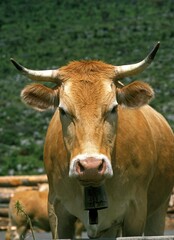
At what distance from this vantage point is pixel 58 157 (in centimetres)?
1173

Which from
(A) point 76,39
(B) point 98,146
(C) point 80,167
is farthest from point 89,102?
(A) point 76,39

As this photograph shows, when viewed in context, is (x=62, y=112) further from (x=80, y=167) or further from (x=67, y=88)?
(x=80, y=167)

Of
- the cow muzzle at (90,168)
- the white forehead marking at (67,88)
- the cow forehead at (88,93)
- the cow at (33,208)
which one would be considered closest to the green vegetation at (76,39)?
the cow at (33,208)

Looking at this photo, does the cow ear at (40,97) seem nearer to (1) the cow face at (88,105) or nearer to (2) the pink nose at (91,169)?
(1) the cow face at (88,105)

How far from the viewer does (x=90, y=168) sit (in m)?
10.1

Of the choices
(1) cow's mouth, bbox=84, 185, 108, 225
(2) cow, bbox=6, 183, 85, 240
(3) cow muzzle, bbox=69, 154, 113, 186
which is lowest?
(2) cow, bbox=6, 183, 85, 240

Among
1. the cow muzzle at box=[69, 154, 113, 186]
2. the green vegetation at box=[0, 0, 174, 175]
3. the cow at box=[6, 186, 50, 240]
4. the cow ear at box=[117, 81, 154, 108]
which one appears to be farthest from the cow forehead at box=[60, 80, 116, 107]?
the green vegetation at box=[0, 0, 174, 175]

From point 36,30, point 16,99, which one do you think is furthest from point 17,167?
point 36,30

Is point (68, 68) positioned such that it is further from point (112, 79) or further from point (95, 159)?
point (95, 159)

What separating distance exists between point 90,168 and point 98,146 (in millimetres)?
443

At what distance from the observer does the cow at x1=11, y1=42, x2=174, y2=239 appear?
10.6 meters

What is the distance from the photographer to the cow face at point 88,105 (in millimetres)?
10219

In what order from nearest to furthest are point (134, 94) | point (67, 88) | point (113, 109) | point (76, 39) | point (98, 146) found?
point (98, 146), point (113, 109), point (67, 88), point (134, 94), point (76, 39)

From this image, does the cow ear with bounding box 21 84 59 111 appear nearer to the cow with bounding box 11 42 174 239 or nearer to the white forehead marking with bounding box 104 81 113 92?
the cow with bounding box 11 42 174 239
